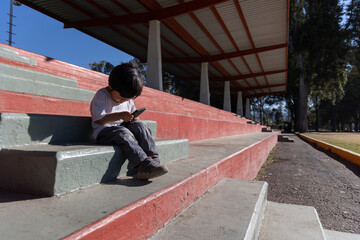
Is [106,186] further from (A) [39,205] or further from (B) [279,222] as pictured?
(B) [279,222]

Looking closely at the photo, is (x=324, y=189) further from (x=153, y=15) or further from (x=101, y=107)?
(x=153, y=15)

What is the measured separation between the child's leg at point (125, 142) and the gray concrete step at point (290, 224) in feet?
3.47

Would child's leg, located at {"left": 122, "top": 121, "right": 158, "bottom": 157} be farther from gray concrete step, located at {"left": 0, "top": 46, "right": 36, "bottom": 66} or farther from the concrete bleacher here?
gray concrete step, located at {"left": 0, "top": 46, "right": 36, "bottom": 66}

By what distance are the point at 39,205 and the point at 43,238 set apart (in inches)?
13.9

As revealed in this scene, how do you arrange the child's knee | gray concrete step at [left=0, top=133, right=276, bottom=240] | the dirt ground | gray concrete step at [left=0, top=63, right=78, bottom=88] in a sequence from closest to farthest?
gray concrete step at [left=0, top=133, right=276, bottom=240] → the child's knee → gray concrete step at [left=0, top=63, right=78, bottom=88] → the dirt ground

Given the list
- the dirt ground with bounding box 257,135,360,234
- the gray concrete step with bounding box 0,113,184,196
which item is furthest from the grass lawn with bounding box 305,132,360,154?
the gray concrete step with bounding box 0,113,184,196

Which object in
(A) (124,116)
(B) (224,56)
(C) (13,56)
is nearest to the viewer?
(A) (124,116)

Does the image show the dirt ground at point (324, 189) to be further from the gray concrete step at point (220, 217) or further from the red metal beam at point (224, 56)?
the red metal beam at point (224, 56)

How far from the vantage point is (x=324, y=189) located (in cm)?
390

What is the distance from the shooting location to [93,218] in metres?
0.96

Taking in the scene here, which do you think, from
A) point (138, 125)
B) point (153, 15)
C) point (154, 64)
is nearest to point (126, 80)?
point (138, 125)

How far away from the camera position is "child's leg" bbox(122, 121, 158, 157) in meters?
1.83

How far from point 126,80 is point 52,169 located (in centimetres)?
88

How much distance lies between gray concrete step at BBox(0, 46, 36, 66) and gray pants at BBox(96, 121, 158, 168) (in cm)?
175
